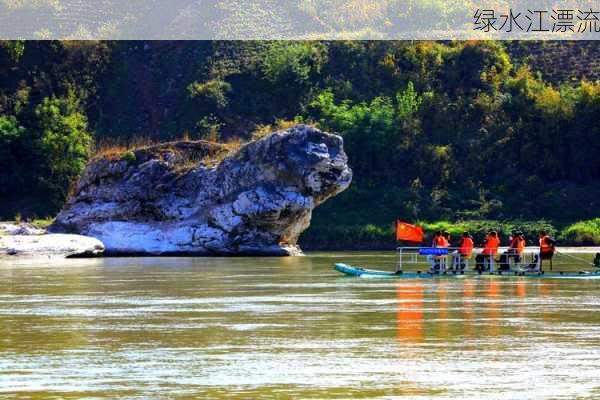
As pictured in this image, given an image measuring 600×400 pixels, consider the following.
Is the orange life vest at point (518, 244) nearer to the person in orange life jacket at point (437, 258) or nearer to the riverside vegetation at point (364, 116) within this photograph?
the person in orange life jacket at point (437, 258)

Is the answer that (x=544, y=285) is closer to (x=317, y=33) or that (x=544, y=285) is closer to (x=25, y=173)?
(x=25, y=173)

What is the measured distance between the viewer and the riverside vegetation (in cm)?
8225

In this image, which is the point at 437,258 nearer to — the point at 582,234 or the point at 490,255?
the point at 490,255

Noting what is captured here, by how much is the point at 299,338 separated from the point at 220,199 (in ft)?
125

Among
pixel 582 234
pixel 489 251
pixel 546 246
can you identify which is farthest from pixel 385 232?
pixel 546 246

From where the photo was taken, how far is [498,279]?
4678 cm

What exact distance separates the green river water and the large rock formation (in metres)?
18.9

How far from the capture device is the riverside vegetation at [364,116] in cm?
8225

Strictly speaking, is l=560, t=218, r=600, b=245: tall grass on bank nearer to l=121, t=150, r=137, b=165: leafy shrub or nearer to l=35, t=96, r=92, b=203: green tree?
l=121, t=150, r=137, b=165: leafy shrub

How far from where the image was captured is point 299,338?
91.2 ft

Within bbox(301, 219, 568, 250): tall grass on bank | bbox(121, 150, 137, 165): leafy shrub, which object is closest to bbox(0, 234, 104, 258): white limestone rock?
bbox(121, 150, 137, 165): leafy shrub

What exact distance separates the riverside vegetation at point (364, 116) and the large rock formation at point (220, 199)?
11181mm

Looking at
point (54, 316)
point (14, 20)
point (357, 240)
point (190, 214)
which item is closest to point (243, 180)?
point (190, 214)

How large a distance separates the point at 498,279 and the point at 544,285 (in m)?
3.30
